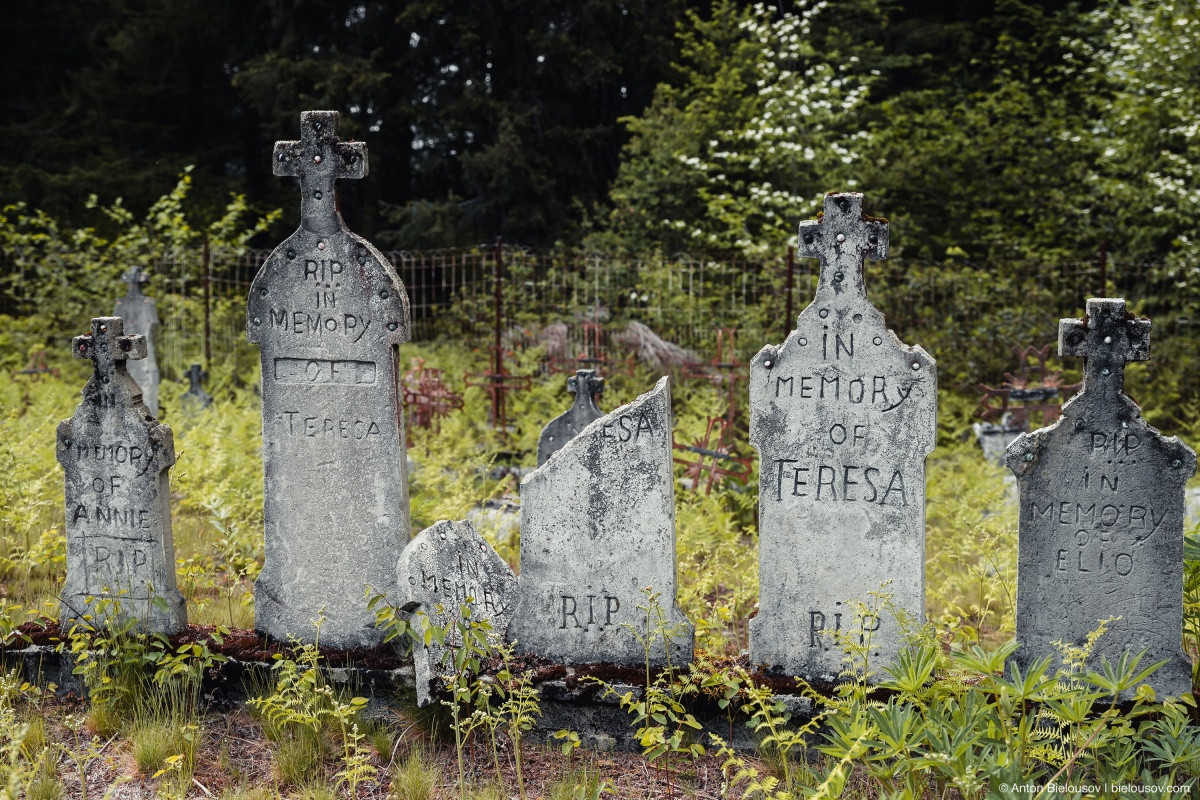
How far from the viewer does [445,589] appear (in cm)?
471

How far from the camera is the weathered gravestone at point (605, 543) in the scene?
15.0ft

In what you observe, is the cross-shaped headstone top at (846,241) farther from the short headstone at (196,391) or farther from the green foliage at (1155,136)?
the green foliage at (1155,136)

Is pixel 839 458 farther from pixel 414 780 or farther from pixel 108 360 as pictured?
pixel 108 360

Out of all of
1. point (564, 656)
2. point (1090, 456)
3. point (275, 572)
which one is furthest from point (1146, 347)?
point (275, 572)

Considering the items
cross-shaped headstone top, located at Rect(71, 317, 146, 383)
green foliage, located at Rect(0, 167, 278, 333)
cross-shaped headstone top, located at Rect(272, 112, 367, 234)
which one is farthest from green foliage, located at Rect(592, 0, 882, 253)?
cross-shaped headstone top, located at Rect(71, 317, 146, 383)

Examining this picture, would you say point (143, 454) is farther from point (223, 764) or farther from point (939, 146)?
point (939, 146)

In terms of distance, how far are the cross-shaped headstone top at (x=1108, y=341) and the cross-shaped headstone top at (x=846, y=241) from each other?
826mm

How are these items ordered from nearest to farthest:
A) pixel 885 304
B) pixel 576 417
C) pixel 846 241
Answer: pixel 846 241, pixel 576 417, pixel 885 304

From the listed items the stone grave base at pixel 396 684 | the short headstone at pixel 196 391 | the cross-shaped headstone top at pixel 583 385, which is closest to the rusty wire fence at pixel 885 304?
the short headstone at pixel 196 391

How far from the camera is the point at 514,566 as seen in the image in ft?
22.1

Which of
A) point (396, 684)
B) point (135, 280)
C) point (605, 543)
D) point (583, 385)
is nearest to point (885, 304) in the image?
point (583, 385)

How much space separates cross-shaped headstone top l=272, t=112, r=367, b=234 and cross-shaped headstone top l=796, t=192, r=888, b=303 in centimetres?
215

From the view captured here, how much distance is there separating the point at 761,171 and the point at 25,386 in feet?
32.5

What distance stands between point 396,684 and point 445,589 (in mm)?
525
